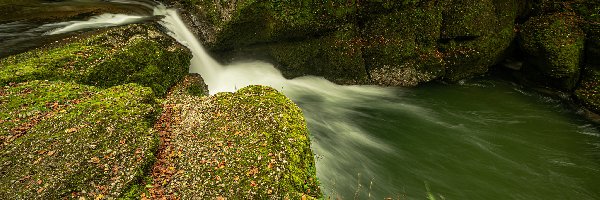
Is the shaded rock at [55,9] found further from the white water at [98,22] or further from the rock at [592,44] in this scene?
the rock at [592,44]

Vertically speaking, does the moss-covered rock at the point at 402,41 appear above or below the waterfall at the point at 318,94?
above

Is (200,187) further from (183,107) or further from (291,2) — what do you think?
(291,2)

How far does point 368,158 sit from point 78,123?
867cm

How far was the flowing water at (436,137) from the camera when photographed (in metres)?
11.0

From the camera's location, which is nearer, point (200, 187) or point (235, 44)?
point (200, 187)

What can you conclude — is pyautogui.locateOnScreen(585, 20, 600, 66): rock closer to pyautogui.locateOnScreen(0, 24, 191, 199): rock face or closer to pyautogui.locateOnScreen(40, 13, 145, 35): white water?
pyautogui.locateOnScreen(0, 24, 191, 199): rock face

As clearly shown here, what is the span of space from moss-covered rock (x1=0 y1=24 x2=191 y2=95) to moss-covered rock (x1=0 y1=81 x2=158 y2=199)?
758mm

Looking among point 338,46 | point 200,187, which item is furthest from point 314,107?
point 200,187

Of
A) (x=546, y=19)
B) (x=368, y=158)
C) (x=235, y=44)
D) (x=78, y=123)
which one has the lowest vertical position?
(x=368, y=158)

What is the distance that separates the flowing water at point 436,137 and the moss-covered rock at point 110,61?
6.33ft

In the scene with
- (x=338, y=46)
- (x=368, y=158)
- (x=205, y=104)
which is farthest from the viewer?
(x=338, y=46)

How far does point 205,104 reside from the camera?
10.1 meters

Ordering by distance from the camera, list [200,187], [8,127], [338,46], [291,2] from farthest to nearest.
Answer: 1. [338,46]
2. [291,2]
3. [8,127]
4. [200,187]

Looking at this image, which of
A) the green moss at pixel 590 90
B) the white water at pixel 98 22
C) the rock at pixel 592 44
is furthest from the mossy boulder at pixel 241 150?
the rock at pixel 592 44
